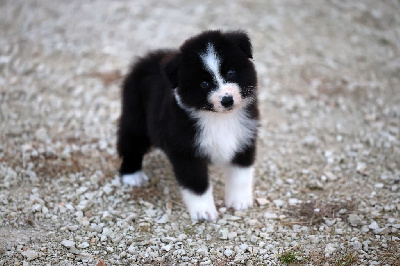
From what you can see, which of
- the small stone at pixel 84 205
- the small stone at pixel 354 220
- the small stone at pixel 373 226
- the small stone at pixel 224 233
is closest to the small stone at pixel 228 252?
the small stone at pixel 224 233

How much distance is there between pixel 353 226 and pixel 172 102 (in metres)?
2.25

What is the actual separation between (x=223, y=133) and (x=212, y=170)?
1.56 metres

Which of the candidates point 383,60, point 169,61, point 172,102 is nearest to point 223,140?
point 172,102

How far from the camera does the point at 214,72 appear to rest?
442 cm

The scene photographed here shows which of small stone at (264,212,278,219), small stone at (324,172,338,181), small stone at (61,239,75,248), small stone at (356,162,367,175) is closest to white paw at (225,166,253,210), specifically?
small stone at (264,212,278,219)

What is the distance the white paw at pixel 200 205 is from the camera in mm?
5086

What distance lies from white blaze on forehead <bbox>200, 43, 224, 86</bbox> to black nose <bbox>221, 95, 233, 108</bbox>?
0.15 meters

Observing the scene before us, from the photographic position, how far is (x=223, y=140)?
4.82 metres

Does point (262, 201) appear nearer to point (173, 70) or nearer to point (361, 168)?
point (361, 168)

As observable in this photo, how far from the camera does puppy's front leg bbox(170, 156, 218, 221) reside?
4934mm

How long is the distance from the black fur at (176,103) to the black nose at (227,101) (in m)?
0.15

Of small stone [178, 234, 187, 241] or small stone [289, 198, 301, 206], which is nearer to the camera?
small stone [178, 234, 187, 241]

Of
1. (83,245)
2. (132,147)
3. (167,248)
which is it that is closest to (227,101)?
(167,248)

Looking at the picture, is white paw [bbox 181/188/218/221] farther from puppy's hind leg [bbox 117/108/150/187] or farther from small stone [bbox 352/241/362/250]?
small stone [bbox 352/241/362/250]
